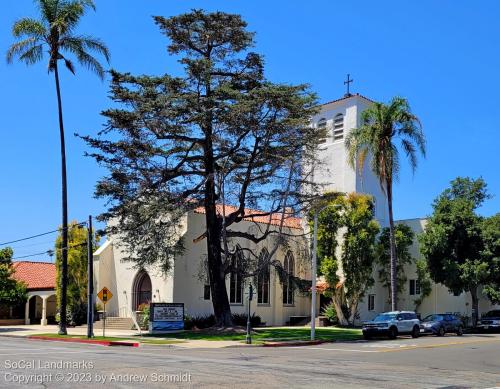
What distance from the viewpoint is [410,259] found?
4588cm

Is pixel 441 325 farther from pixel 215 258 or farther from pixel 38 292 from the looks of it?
pixel 38 292

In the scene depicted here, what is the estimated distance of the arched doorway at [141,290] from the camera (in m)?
42.8

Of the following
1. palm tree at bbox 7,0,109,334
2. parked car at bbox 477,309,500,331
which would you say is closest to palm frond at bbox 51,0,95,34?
palm tree at bbox 7,0,109,334

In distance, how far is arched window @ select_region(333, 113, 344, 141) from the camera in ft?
163

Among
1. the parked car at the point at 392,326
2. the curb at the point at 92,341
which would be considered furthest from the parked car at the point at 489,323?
the curb at the point at 92,341

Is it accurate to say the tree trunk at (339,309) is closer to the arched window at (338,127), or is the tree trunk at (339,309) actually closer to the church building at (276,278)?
the church building at (276,278)

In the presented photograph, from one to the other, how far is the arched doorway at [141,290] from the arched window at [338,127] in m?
19.0

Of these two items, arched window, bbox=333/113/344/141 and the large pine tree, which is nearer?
the large pine tree

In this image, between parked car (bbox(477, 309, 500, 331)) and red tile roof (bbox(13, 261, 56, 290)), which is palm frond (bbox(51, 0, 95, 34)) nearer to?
red tile roof (bbox(13, 261, 56, 290))

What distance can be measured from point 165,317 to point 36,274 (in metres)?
24.9

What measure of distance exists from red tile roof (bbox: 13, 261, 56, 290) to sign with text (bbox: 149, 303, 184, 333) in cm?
1843

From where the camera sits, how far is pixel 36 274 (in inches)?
2215

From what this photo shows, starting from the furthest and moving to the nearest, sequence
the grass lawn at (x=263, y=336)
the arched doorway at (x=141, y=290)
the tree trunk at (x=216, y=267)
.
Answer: the arched doorway at (x=141, y=290) → the tree trunk at (x=216, y=267) → the grass lawn at (x=263, y=336)

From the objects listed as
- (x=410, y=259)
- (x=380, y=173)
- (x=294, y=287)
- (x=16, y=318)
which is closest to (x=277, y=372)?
(x=294, y=287)
